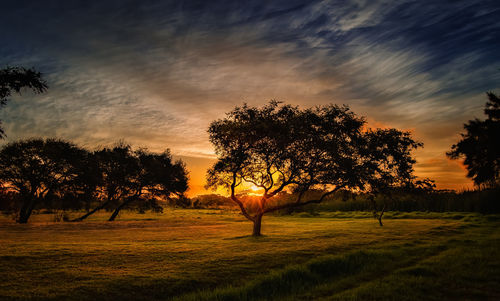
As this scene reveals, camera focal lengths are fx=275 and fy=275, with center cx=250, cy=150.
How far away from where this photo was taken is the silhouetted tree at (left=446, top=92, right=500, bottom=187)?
1581 inches

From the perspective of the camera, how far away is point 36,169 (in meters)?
46.4

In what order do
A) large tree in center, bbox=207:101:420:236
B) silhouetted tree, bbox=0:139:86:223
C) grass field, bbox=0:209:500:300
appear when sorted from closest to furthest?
1. grass field, bbox=0:209:500:300
2. large tree in center, bbox=207:101:420:236
3. silhouetted tree, bbox=0:139:86:223

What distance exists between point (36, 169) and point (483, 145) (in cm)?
7212

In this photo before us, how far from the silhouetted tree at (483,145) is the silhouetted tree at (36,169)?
221 feet

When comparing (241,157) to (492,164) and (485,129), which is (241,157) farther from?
(492,164)

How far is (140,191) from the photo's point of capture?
59156 mm

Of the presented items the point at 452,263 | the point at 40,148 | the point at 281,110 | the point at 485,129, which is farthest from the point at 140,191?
the point at 485,129

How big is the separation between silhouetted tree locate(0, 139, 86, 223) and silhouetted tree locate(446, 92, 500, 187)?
67.4 metres

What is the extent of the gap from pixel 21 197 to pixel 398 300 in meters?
58.7

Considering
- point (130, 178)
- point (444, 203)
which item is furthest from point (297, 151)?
point (444, 203)

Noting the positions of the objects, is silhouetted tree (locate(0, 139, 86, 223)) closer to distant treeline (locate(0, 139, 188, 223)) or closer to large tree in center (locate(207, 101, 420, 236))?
distant treeline (locate(0, 139, 188, 223))

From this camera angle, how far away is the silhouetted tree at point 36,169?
45.8m

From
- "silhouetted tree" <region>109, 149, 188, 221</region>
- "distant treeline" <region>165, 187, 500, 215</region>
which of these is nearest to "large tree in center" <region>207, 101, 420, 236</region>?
"distant treeline" <region>165, 187, 500, 215</region>

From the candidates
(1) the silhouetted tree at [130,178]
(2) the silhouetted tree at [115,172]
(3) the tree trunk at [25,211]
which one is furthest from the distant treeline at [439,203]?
(3) the tree trunk at [25,211]
